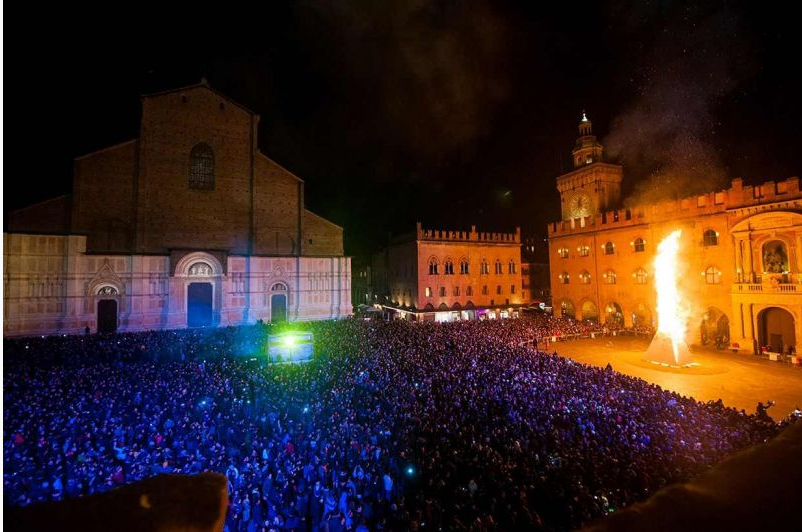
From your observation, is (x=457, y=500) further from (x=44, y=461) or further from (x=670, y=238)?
(x=670, y=238)

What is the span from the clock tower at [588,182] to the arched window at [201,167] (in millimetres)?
36163

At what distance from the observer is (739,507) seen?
2098mm

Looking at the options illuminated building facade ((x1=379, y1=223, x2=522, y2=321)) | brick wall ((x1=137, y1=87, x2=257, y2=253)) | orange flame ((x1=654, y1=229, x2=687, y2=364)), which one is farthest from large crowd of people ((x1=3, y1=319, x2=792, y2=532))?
illuminated building facade ((x1=379, y1=223, x2=522, y2=321))

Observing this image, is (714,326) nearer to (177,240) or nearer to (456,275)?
(456,275)

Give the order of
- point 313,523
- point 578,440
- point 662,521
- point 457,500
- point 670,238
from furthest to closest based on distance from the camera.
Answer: point 670,238 < point 578,440 < point 457,500 < point 313,523 < point 662,521

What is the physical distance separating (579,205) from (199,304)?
3985 centimetres

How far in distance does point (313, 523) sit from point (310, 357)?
11.8 metres

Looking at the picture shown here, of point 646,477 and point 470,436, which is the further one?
point 470,436

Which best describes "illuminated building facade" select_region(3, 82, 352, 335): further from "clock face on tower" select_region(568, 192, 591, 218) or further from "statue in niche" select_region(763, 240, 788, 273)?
"statue in niche" select_region(763, 240, 788, 273)

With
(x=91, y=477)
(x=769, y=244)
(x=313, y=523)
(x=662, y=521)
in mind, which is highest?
(x=769, y=244)

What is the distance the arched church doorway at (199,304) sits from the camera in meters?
30.3

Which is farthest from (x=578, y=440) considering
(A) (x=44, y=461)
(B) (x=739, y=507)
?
(A) (x=44, y=461)

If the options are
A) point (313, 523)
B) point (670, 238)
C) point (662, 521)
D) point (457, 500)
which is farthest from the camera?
point (670, 238)

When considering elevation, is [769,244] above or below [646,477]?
above
